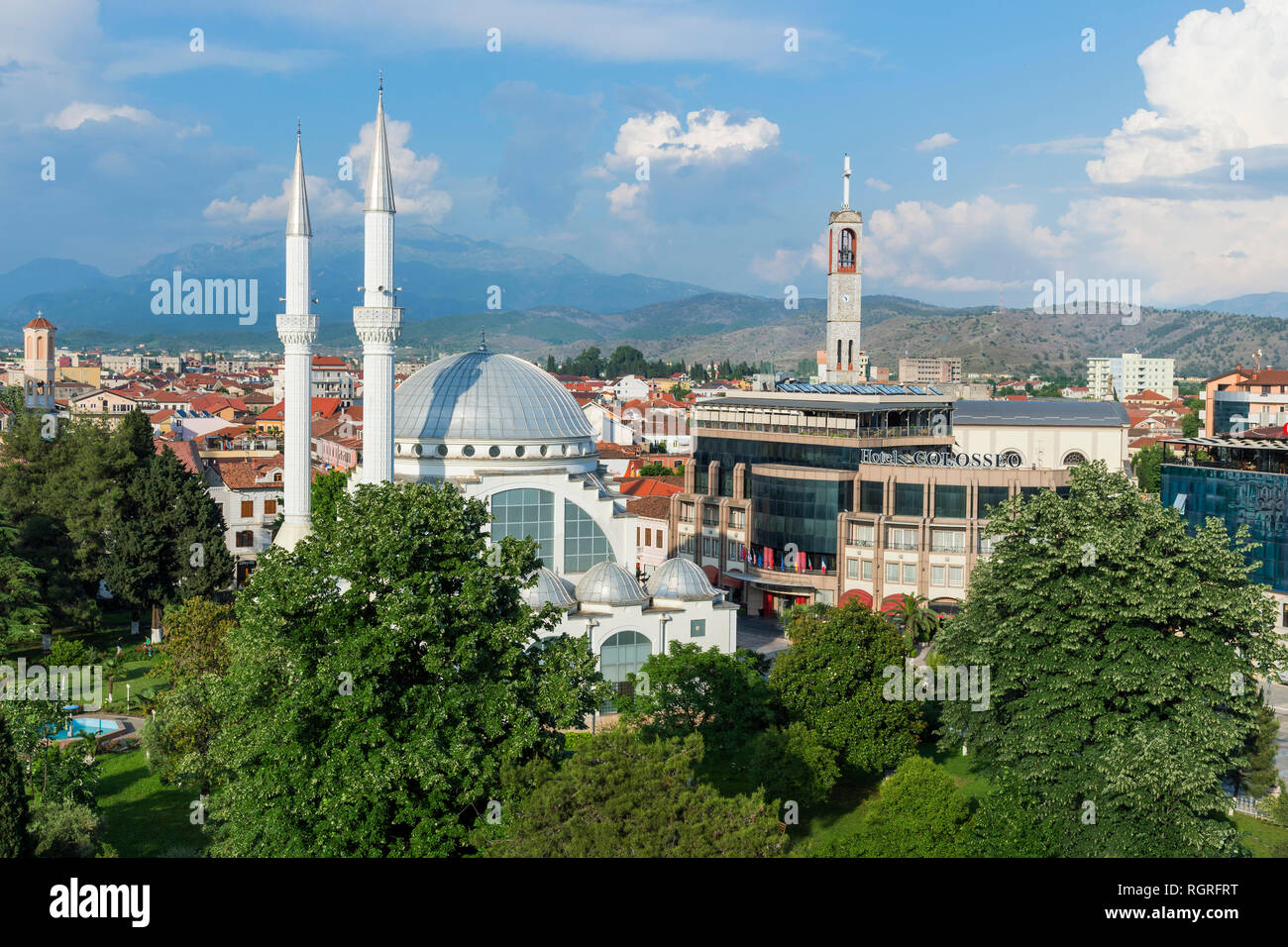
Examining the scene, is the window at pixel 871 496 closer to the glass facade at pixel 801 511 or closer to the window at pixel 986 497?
the glass facade at pixel 801 511

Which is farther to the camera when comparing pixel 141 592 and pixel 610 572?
pixel 141 592

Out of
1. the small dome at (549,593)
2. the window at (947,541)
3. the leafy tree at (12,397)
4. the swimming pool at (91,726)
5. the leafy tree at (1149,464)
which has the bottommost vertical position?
the swimming pool at (91,726)

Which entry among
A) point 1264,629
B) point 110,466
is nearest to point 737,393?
point 110,466

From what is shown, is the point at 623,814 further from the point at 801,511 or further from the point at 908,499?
the point at 801,511

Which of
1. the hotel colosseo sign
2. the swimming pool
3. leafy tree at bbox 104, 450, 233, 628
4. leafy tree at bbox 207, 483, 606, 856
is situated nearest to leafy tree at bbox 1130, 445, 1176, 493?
the hotel colosseo sign

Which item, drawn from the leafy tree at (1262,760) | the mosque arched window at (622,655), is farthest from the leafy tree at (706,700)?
the leafy tree at (1262,760)

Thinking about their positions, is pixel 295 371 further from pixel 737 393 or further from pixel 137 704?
pixel 737 393

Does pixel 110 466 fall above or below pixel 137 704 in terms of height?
above

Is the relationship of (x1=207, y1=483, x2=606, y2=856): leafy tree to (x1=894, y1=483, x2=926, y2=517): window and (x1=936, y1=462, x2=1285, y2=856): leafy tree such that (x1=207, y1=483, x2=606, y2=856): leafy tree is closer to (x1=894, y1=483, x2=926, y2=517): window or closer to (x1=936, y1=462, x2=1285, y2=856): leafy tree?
(x1=936, y1=462, x2=1285, y2=856): leafy tree
